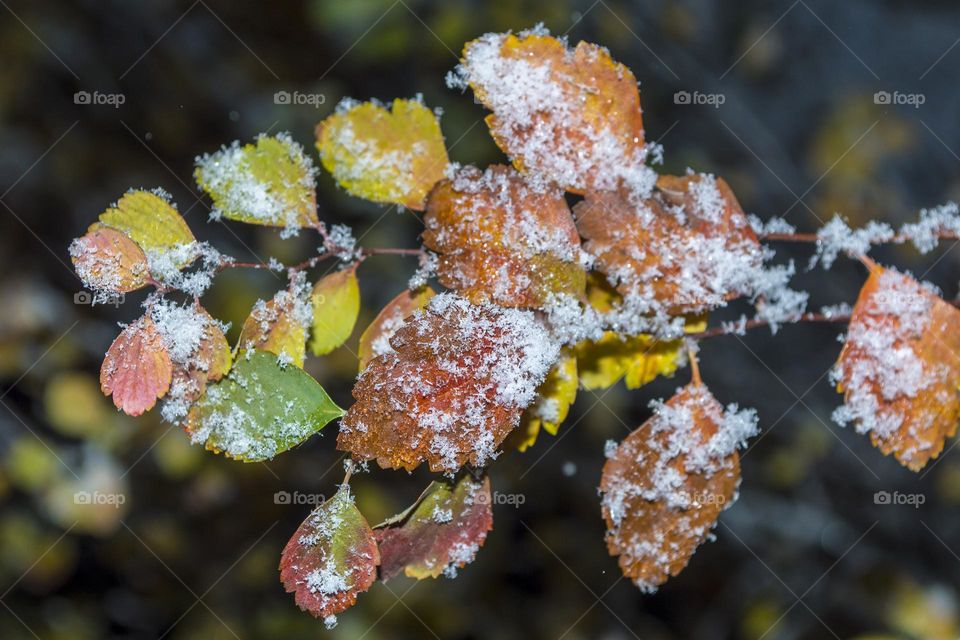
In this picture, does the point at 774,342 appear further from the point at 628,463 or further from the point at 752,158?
the point at 628,463

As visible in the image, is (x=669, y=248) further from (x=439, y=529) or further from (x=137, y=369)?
(x=137, y=369)

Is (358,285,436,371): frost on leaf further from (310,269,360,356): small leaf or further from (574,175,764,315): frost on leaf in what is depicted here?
(574,175,764,315): frost on leaf

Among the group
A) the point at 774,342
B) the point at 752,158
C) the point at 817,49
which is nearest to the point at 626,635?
the point at 774,342

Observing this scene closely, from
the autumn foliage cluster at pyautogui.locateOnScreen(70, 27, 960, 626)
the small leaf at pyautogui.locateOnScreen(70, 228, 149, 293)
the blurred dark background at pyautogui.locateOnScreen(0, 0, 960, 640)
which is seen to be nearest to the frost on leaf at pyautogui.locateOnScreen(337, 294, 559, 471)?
the autumn foliage cluster at pyautogui.locateOnScreen(70, 27, 960, 626)

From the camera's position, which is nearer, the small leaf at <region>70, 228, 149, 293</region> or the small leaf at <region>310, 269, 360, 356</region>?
the small leaf at <region>70, 228, 149, 293</region>

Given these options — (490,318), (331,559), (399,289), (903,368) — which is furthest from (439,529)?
(399,289)

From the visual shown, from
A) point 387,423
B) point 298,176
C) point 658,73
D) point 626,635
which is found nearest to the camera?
point 387,423

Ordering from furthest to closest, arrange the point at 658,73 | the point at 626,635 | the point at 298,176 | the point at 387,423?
the point at 626,635 < the point at 658,73 < the point at 298,176 < the point at 387,423
